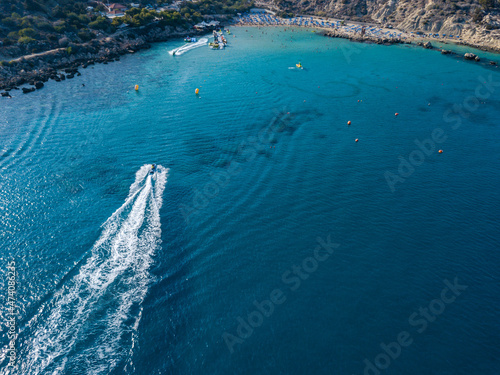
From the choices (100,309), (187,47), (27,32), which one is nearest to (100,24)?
(27,32)

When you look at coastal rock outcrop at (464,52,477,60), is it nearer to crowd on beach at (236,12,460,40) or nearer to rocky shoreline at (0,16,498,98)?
rocky shoreline at (0,16,498,98)

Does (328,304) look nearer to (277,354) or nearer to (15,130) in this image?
(277,354)

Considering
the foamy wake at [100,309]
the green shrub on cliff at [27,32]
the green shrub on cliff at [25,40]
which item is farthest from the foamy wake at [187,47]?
the foamy wake at [100,309]

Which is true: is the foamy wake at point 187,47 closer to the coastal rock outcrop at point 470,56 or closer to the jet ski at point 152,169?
the jet ski at point 152,169

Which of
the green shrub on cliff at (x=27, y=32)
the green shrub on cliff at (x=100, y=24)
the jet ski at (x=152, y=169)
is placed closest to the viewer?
the jet ski at (x=152, y=169)

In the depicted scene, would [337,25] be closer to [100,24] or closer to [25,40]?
[100,24]

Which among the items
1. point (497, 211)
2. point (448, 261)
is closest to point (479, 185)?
point (497, 211)
